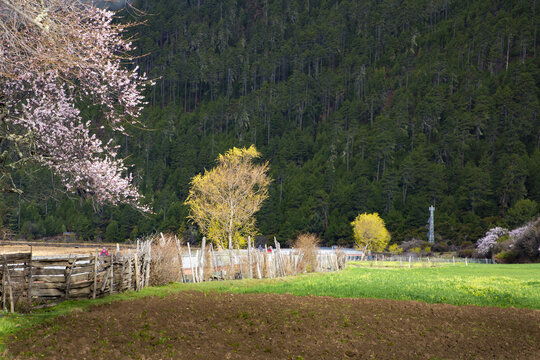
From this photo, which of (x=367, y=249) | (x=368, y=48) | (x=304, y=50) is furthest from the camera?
(x=304, y=50)

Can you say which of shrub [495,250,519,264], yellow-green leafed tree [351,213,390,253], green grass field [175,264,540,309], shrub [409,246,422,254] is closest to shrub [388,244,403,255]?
yellow-green leafed tree [351,213,390,253]

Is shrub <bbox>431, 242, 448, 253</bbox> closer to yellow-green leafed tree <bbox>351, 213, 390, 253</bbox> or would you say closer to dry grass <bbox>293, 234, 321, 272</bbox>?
yellow-green leafed tree <bbox>351, 213, 390, 253</bbox>

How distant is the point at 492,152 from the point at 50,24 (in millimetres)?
116290

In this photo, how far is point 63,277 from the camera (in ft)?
49.8

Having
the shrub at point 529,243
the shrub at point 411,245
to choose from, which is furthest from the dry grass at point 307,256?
the shrub at point 411,245

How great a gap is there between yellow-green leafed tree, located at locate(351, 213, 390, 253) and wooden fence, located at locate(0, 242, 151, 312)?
68572 millimetres

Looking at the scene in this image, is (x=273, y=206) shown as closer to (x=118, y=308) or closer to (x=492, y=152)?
(x=492, y=152)

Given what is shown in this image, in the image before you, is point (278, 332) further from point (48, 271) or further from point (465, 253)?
point (465, 253)

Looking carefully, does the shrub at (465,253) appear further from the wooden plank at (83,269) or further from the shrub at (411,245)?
the wooden plank at (83,269)

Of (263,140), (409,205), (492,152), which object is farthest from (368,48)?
(409,205)

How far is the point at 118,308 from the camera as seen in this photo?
1373 centimetres

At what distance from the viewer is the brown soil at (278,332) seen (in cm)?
920

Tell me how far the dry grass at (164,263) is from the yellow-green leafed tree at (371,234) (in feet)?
210

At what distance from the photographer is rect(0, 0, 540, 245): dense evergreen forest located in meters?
97.7
